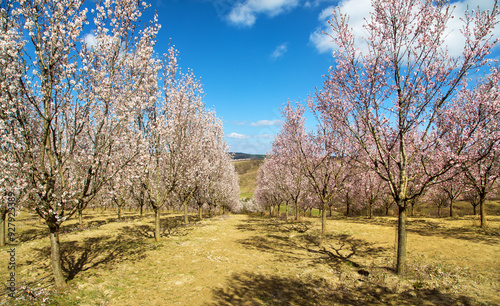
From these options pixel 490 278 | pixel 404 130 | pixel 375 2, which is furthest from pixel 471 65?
pixel 490 278

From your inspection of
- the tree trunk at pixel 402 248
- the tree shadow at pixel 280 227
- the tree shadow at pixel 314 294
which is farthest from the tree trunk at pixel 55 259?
Answer: the tree shadow at pixel 280 227

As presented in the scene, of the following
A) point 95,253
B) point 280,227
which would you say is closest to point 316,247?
point 280,227

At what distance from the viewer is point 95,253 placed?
1313cm

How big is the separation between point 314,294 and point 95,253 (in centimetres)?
1219

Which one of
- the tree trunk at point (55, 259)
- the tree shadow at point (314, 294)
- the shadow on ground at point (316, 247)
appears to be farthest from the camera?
the shadow on ground at point (316, 247)

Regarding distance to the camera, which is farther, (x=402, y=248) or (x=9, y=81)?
(x=402, y=248)

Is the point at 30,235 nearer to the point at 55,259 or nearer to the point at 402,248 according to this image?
the point at 55,259

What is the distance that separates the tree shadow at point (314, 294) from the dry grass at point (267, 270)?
0.12 ft

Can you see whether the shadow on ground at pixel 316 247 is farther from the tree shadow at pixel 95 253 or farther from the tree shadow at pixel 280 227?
the tree shadow at pixel 95 253

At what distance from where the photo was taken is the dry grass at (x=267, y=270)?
832 centimetres

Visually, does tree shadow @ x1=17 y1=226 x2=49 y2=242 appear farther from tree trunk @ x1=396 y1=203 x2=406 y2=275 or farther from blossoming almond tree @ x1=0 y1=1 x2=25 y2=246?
tree trunk @ x1=396 y1=203 x2=406 y2=275

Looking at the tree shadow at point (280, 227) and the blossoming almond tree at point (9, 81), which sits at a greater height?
the blossoming almond tree at point (9, 81)

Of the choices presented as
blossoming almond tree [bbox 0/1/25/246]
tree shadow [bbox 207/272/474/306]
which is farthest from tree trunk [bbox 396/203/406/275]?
blossoming almond tree [bbox 0/1/25/246]

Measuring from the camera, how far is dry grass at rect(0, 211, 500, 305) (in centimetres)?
832
